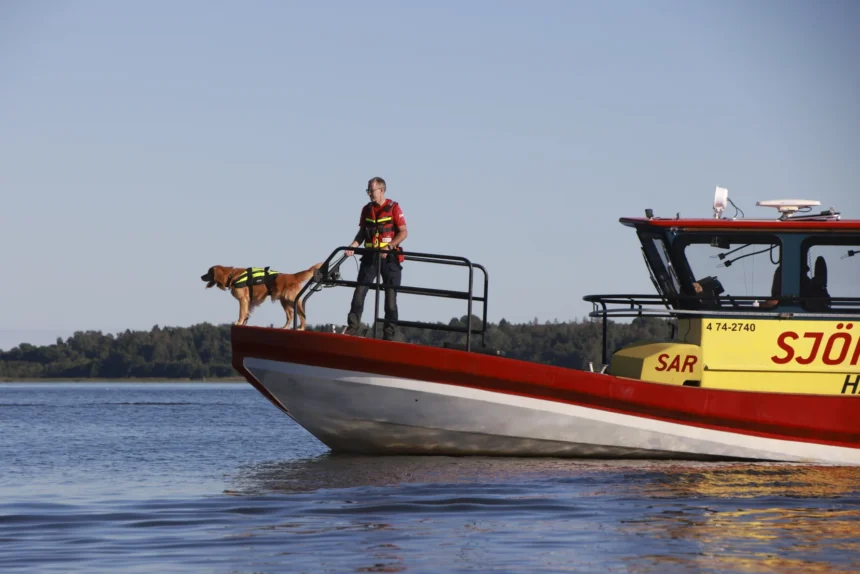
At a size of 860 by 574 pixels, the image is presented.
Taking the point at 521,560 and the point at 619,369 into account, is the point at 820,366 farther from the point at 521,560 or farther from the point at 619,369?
the point at 521,560

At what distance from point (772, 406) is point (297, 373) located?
4.55 meters

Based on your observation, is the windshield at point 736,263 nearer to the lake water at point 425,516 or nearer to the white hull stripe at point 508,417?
the white hull stripe at point 508,417

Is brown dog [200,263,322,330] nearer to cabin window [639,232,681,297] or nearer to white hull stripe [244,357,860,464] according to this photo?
white hull stripe [244,357,860,464]

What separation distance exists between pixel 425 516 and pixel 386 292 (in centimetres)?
400

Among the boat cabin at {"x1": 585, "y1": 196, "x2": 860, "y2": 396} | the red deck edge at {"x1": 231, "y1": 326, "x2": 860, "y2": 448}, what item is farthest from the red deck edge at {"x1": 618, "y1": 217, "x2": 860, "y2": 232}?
the red deck edge at {"x1": 231, "y1": 326, "x2": 860, "y2": 448}

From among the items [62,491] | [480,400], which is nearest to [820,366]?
[480,400]

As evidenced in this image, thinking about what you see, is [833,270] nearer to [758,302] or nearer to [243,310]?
[758,302]

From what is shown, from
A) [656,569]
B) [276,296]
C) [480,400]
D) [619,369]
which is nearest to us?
[656,569]

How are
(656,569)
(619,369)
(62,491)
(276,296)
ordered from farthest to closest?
(276,296), (619,369), (62,491), (656,569)

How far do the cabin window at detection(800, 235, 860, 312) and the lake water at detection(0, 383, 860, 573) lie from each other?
1.65 meters

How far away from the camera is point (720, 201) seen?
465 inches

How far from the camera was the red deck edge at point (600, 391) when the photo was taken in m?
11.1

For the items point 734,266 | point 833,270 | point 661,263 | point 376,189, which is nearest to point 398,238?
point 376,189

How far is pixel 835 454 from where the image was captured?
11.5 metres
